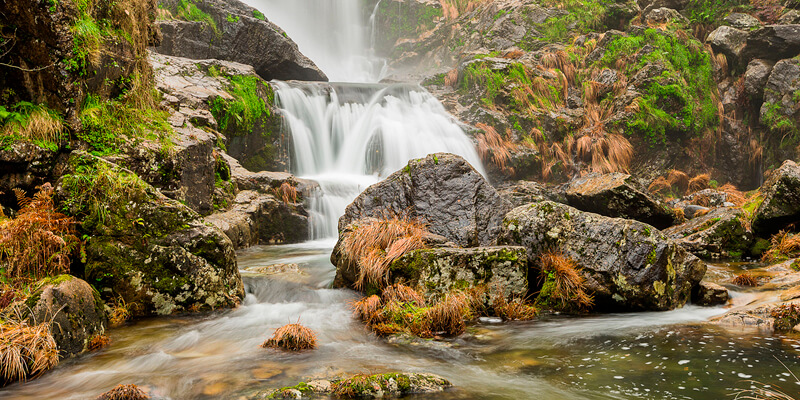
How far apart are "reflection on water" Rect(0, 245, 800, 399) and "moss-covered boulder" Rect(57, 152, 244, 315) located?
34 cm

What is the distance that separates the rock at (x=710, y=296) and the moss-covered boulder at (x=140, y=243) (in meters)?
6.22

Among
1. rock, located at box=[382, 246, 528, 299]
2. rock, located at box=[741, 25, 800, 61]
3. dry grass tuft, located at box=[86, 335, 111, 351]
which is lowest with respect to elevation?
dry grass tuft, located at box=[86, 335, 111, 351]

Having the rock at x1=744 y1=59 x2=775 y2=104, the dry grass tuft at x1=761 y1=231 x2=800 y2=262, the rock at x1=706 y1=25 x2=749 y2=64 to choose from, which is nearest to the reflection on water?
the dry grass tuft at x1=761 y1=231 x2=800 y2=262

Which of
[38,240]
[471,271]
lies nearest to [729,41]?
[471,271]

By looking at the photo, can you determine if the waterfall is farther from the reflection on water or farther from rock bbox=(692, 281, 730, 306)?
rock bbox=(692, 281, 730, 306)

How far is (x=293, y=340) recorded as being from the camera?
174 inches

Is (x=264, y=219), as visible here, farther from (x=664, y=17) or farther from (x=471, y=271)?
(x=664, y=17)

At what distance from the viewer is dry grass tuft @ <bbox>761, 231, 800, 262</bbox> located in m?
7.82

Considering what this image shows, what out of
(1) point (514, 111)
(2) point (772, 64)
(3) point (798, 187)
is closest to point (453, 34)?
(1) point (514, 111)

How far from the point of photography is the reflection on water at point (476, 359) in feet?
10.9

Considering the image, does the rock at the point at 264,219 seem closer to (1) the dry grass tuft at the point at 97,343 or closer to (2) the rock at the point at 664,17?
(1) the dry grass tuft at the point at 97,343

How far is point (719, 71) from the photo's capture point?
16734 millimetres

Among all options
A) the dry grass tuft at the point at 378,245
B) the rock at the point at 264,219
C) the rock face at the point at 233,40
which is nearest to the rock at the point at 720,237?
the dry grass tuft at the point at 378,245

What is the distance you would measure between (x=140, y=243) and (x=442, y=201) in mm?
4726
